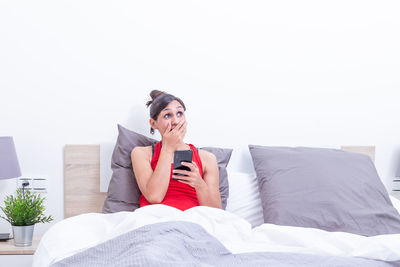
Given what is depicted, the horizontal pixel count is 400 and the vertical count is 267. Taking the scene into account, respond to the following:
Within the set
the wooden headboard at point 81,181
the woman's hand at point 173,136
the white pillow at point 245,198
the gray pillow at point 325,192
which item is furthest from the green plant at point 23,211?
the gray pillow at point 325,192

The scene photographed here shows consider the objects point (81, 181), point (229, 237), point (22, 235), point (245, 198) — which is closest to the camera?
point (229, 237)

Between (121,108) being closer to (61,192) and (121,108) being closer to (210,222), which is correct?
(61,192)

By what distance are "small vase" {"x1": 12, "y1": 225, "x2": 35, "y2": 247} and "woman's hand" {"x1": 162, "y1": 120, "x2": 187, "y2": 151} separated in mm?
720

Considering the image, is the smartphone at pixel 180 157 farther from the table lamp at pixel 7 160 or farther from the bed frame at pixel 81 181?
the table lamp at pixel 7 160

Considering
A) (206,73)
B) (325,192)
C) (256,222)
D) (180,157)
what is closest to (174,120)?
(180,157)

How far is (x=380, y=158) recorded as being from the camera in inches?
88.5

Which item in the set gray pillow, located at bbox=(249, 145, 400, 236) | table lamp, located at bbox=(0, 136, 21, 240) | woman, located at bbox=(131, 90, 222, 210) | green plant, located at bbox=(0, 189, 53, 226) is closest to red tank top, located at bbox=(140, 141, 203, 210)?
woman, located at bbox=(131, 90, 222, 210)

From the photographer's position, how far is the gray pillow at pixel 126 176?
1.77m

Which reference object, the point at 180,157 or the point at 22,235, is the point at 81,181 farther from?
the point at 180,157

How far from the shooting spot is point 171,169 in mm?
1764

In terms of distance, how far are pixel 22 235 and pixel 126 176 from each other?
1.74 ft

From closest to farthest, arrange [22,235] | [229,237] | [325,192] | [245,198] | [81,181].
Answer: [229,237] < [325,192] < [22,235] < [245,198] < [81,181]

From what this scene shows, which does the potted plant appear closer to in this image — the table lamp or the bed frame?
the table lamp

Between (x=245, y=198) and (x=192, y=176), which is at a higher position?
(x=192, y=176)
